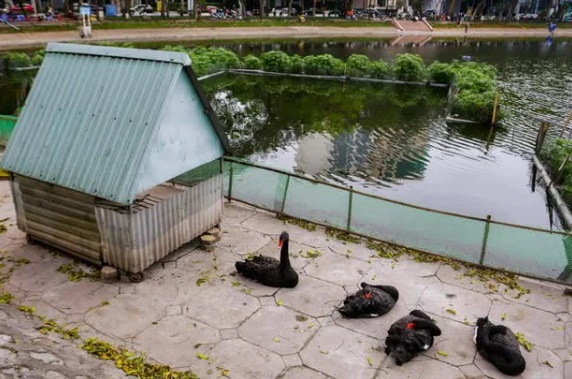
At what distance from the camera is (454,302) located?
10.1 meters

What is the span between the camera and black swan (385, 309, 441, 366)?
27.3 ft

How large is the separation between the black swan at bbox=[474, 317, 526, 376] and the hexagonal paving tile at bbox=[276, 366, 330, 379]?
2788 millimetres

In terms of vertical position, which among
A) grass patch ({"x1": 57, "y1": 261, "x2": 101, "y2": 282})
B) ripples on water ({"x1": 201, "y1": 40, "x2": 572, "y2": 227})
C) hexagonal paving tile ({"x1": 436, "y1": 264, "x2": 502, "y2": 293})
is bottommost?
ripples on water ({"x1": 201, "y1": 40, "x2": 572, "y2": 227})

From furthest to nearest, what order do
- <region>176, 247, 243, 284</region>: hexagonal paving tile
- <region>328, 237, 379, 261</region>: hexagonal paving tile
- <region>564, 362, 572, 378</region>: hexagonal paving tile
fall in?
1. <region>328, 237, 379, 261</region>: hexagonal paving tile
2. <region>176, 247, 243, 284</region>: hexagonal paving tile
3. <region>564, 362, 572, 378</region>: hexagonal paving tile

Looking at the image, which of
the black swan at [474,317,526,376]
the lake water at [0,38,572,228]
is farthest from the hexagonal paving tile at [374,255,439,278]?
the lake water at [0,38,572,228]

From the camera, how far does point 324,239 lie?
1251 centimetres

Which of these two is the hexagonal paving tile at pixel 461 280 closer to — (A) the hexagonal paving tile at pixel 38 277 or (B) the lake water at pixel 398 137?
(B) the lake water at pixel 398 137

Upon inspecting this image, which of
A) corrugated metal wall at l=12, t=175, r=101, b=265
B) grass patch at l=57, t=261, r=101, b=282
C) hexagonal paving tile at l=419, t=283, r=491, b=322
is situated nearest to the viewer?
hexagonal paving tile at l=419, t=283, r=491, b=322

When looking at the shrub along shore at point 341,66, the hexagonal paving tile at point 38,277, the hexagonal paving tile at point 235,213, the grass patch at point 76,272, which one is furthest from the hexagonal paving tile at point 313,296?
the shrub along shore at point 341,66

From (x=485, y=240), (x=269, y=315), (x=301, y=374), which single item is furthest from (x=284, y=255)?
(x=485, y=240)

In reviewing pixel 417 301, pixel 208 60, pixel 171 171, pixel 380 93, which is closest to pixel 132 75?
pixel 171 171

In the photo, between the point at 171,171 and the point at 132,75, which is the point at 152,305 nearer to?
the point at 171,171

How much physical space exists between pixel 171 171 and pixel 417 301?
556 cm

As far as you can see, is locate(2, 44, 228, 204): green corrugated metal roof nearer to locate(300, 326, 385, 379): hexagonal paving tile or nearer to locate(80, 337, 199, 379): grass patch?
locate(80, 337, 199, 379): grass patch
